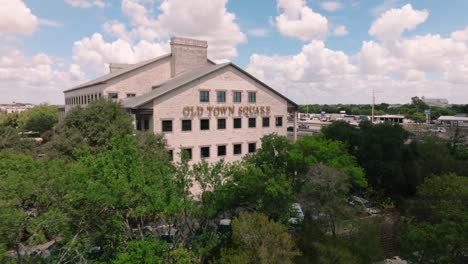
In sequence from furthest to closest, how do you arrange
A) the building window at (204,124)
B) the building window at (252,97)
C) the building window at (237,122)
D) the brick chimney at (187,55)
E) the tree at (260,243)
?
1. the brick chimney at (187,55)
2. the building window at (252,97)
3. the building window at (237,122)
4. the building window at (204,124)
5. the tree at (260,243)

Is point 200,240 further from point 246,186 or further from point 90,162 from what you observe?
point 90,162

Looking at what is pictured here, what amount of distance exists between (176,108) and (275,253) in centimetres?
2348

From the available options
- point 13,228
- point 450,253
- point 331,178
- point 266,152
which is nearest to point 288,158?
point 266,152

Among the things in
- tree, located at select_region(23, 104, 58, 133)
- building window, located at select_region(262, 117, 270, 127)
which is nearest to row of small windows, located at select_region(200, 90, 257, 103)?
building window, located at select_region(262, 117, 270, 127)

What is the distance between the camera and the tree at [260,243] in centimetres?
1570

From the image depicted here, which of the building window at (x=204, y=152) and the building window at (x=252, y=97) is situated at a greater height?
the building window at (x=252, y=97)

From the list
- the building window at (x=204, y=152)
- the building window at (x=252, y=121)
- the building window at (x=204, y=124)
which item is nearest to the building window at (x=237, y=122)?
the building window at (x=252, y=121)

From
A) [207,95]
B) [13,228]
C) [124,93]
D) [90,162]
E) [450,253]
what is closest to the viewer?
[13,228]

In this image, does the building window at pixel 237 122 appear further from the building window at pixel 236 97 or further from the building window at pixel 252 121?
the building window at pixel 236 97

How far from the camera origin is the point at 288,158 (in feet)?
76.7

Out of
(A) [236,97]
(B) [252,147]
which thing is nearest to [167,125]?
(A) [236,97]

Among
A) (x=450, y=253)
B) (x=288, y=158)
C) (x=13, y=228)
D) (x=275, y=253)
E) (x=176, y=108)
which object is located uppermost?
(x=176, y=108)

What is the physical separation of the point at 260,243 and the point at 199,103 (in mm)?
23712

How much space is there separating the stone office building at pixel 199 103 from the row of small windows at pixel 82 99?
74 centimetres
